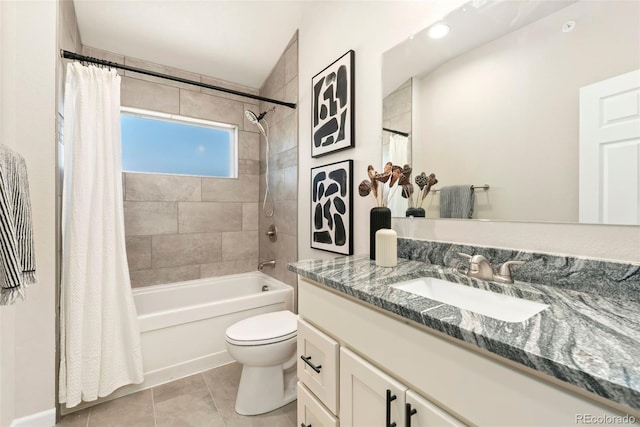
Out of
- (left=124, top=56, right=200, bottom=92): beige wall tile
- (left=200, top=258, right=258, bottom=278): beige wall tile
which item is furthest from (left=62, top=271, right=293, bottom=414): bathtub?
(left=124, top=56, right=200, bottom=92): beige wall tile

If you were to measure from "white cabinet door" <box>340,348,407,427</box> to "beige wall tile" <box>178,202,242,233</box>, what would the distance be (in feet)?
7.13

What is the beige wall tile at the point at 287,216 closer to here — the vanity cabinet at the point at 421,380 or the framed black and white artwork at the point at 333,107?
the framed black and white artwork at the point at 333,107

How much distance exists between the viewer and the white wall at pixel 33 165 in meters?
1.38

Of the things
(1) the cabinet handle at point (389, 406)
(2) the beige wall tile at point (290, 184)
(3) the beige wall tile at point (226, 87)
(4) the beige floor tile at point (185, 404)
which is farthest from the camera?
(3) the beige wall tile at point (226, 87)

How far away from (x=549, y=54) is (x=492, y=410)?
3.54ft

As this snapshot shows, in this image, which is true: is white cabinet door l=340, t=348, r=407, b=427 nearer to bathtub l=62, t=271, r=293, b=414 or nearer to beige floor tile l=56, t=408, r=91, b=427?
bathtub l=62, t=271, r=293, b=414

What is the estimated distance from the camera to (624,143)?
0.78 metres

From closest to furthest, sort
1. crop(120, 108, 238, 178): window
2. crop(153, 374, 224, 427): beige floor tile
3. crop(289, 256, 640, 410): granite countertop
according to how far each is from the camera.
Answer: crop(289, 256, 640, 410): granite countertop < crop(153, 374, 224, 427): beige floor tile < crop(120, 108, 238, 178): window

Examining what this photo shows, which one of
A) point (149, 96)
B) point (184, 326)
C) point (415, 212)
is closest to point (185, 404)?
point (184, 326)

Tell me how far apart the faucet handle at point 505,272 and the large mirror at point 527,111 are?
0.17 m

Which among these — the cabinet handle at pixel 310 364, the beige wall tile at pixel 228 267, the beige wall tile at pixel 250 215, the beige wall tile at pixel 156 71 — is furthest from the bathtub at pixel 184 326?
the beige wall tile at pixel 156 71

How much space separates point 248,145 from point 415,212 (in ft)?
6.96

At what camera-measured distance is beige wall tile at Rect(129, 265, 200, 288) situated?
241 cm

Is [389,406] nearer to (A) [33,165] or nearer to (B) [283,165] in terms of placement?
(A) [33,165]
